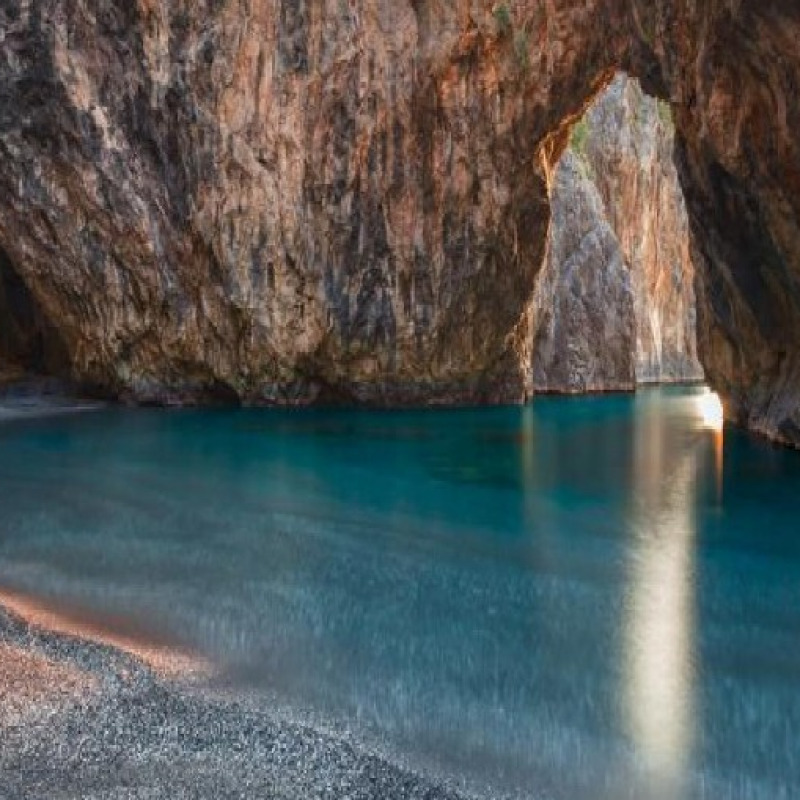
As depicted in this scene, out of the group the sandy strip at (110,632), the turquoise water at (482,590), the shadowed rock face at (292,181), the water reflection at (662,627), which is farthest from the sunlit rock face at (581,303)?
the sandy strip at (110,632)

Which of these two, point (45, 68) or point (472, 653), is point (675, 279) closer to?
point (45, 68)

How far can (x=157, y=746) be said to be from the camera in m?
4.80

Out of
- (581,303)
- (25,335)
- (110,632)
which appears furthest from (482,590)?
(581,303)

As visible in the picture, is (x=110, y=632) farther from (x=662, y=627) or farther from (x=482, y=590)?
(x=662, y=627)

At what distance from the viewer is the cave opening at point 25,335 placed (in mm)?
35938

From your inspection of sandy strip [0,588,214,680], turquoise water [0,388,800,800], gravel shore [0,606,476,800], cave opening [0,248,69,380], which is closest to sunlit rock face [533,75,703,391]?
cave opening [0,248,69,380]

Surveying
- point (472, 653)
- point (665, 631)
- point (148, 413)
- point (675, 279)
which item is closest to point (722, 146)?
point (665, 631)

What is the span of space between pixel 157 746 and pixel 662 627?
4.22 meters

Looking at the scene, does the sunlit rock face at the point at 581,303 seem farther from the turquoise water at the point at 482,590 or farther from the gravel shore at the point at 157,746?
the gravel shore at the point at 157,746

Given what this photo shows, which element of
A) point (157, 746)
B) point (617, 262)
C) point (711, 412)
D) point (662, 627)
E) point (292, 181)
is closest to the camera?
point (157, 746)

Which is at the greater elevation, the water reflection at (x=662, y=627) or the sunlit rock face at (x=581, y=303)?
the sunlit rock face at (x=581, y=303)

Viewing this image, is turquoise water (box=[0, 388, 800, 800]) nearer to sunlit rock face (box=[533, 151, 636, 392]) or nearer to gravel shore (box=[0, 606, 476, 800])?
gravel shore (box=[0, 606, 476, 800])

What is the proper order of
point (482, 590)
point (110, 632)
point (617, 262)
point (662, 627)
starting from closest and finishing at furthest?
point (110, 632) < point (662, 627) < point (482, 590) < point (617, 262)

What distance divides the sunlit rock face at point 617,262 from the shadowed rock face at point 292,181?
11258 mm
